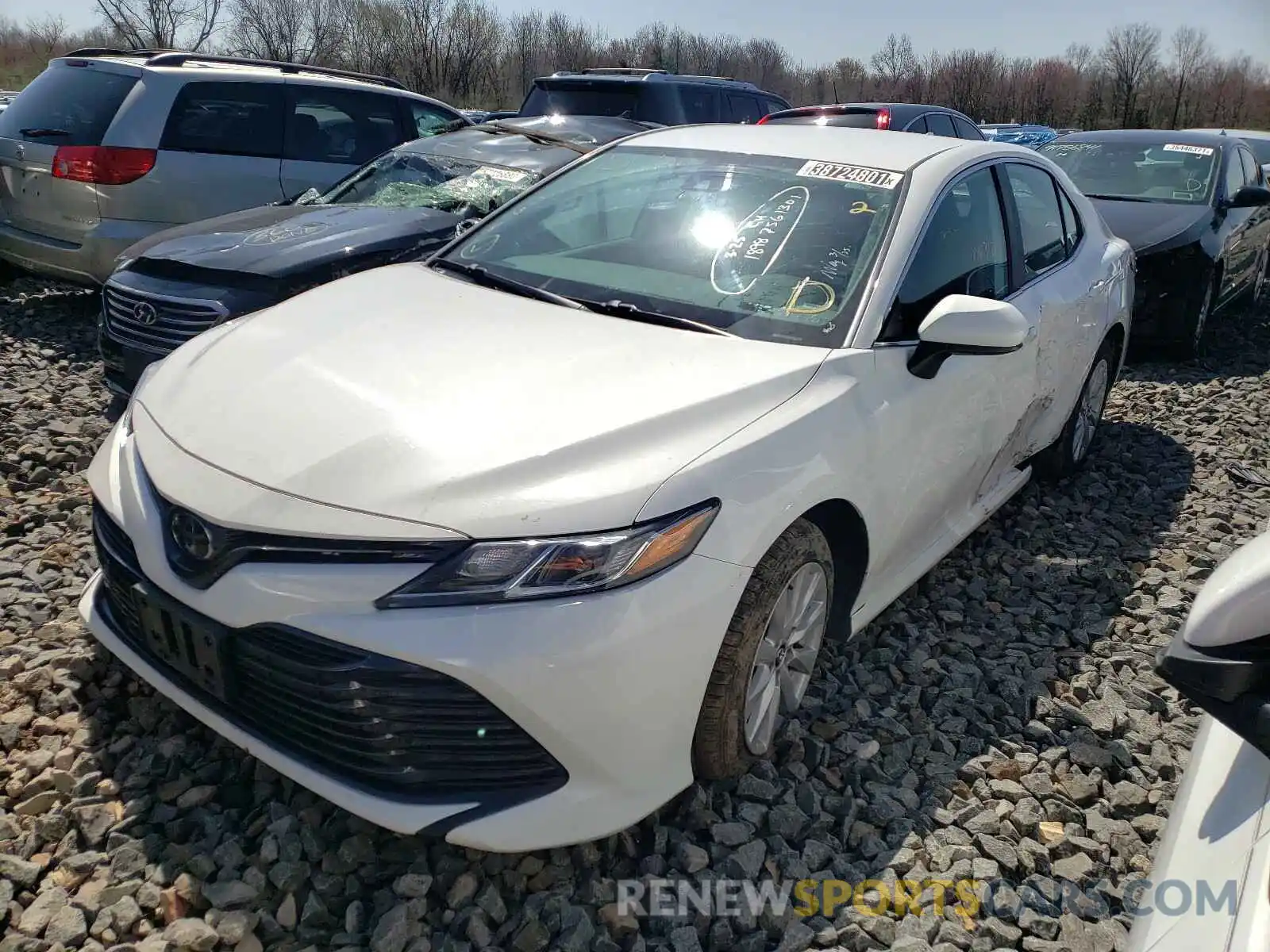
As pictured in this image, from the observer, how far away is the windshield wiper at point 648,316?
2.70 m

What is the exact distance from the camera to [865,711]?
114 inches

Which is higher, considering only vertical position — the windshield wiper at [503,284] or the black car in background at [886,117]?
the black car in background at [886,117]

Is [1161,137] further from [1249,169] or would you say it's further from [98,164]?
[98,164]

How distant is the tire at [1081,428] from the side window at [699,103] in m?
5.67

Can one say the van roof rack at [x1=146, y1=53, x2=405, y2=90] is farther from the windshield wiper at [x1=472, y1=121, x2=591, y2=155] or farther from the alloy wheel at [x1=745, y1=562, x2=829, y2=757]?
the alloy wheel at [x1=745, y1=562, x2=829, y2=757]

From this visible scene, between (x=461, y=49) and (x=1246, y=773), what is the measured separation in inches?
1977

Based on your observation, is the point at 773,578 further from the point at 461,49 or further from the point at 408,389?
the point at 461,49

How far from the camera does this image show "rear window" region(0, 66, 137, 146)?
591cm

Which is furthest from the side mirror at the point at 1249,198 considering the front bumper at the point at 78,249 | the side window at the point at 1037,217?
the front bumper at the point at 78,249

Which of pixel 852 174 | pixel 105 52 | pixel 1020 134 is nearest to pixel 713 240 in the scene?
pixel 852 174

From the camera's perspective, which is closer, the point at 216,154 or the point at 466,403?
the point at 466,403

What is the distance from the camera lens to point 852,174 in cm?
313

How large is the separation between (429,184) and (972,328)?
154 inches

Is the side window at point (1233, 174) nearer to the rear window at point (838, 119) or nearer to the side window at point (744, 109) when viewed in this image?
the rear window at point (838, 119)
